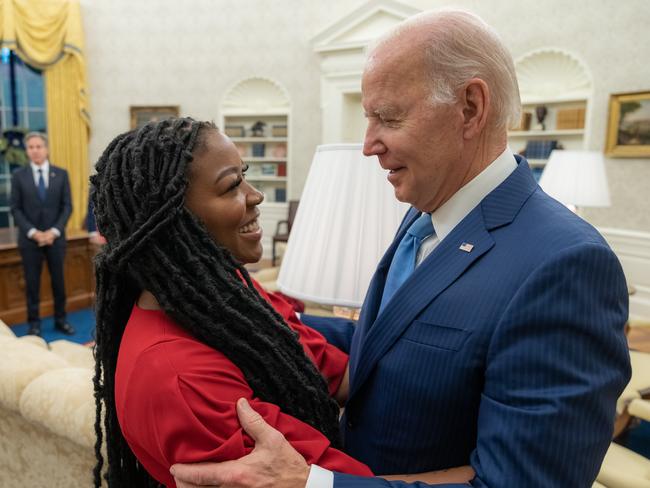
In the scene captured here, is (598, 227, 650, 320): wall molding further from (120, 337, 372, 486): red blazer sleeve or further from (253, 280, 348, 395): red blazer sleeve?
(120, 337, 372, 486): red blazer sleeve

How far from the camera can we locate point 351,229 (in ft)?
5.03

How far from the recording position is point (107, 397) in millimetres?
1144

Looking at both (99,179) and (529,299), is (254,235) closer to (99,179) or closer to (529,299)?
(99,179)

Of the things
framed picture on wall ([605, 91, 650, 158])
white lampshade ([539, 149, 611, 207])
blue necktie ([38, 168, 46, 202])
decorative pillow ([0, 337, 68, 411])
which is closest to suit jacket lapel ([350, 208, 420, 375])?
decorative pillow ([0, 337, 68, 411])

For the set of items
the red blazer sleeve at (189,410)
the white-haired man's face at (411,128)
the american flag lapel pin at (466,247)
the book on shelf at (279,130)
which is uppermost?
the book on shelf at (279,130)

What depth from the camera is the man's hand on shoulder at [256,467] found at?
816 mm

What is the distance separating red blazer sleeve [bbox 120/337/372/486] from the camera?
824 millimetres

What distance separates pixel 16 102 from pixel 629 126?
7.86m

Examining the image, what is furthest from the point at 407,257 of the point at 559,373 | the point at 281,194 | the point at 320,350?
the point at 281,194

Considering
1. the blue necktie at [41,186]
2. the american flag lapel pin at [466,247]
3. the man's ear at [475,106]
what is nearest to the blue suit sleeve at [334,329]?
the american flag lapel pin at [466,247]

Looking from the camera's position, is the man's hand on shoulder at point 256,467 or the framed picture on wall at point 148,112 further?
the framed picture on wall at point 148,112

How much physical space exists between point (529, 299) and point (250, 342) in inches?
19.9

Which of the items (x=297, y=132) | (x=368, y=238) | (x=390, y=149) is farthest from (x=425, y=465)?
(x=297, y=132)

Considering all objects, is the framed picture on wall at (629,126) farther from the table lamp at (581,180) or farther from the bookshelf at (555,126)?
the table lamp at (581,180)
